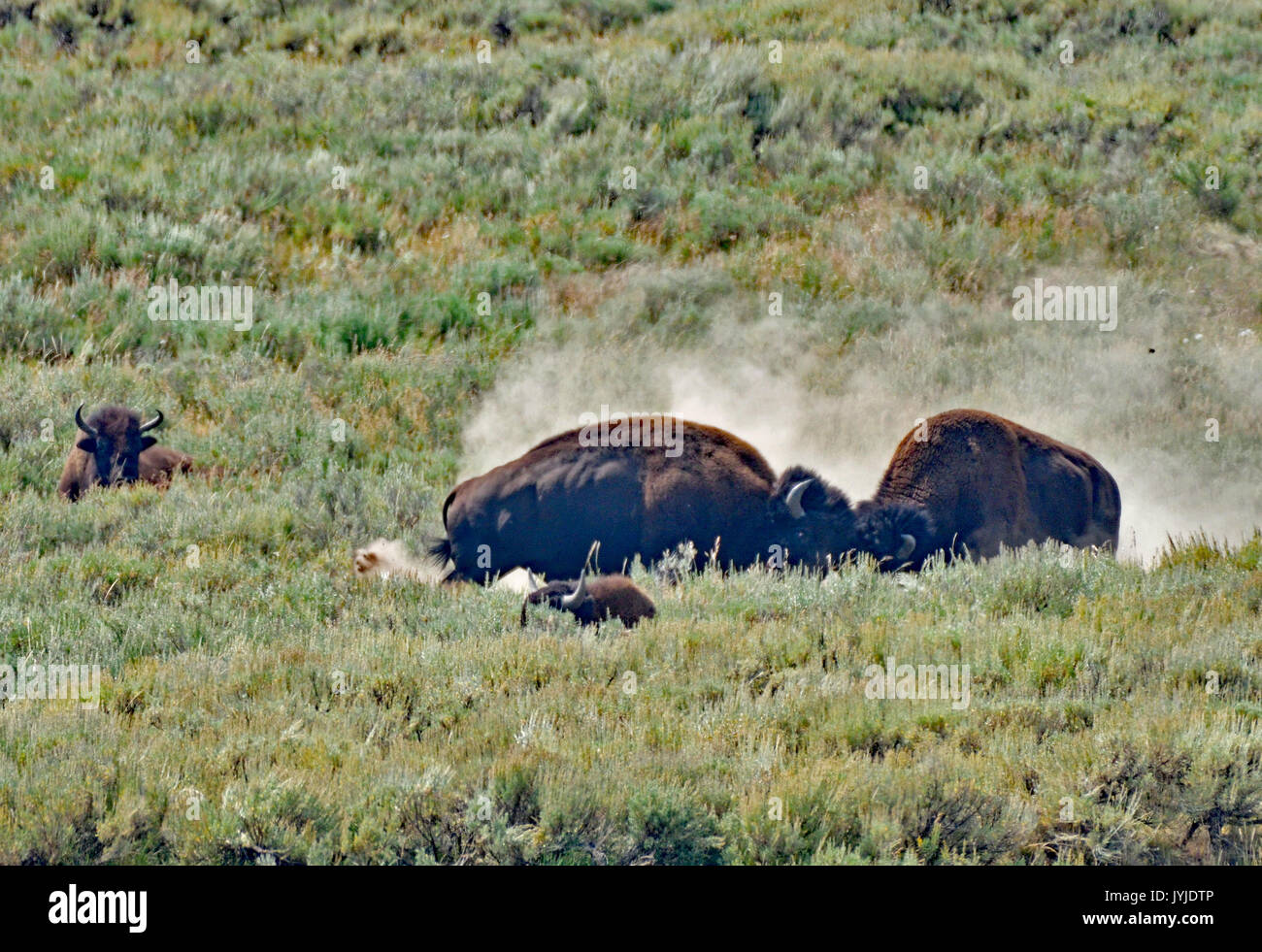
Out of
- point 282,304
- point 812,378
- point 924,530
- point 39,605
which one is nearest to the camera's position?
point 39,605

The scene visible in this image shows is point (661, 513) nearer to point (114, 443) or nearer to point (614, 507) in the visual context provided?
point (614, 507)

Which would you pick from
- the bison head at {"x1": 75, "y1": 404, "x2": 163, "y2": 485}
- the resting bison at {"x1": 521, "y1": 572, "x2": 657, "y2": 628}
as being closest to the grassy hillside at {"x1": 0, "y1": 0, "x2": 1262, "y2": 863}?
the resting bison at {"x1": 521, "y1": 572, "x2": 657, "y2": 628}

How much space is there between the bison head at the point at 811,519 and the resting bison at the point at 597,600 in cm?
140

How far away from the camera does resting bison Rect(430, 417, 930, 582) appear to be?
326 inches

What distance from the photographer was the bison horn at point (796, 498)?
8.16m

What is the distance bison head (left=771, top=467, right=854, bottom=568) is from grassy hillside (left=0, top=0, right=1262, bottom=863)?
791 millimetres

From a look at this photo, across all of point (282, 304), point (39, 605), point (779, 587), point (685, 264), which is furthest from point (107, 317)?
point (779, 587)

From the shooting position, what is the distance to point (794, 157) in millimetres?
19250

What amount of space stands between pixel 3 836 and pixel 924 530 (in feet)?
18.6

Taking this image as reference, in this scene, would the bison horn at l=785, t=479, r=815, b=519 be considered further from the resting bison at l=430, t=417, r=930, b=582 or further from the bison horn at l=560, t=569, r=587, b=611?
the bison horn at l=560, t=569, r=587, b=611

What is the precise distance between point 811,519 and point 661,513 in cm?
92

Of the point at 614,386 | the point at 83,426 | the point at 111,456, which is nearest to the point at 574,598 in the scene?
the point at 111,456

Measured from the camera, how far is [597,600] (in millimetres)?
7035

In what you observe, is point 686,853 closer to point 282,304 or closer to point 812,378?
point 812,378
